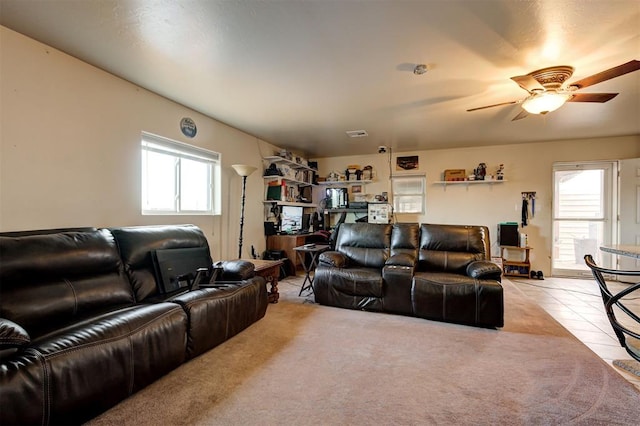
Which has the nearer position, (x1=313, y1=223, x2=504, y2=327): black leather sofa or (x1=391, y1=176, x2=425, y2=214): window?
(x1=313, y1=223, x2=504, y2=327): black leather sofa

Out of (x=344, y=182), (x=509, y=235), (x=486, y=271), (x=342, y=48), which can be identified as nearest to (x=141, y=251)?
(x=342, y=48)

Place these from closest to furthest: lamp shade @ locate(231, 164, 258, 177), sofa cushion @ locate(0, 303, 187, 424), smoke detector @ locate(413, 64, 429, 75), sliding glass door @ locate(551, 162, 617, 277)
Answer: sofa cushion @ locate(0, 303, 187, 424)
smoke detector @ locate(413, 64, 429, 75)
lamp shade @ locate(231, 164, 258, 177)
sliding glass door @ locate(551, 162, 617, 277)

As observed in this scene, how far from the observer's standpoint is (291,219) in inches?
218

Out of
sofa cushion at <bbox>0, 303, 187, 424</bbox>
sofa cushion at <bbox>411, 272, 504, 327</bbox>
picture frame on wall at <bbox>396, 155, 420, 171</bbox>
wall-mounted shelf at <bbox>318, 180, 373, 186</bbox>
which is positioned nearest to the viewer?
sofa cushion at <bbox>0, 303, 187, 424</bbox>

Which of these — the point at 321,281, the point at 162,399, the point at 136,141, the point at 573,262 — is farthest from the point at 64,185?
the point at 573,262

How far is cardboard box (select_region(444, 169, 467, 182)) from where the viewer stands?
5668 mm

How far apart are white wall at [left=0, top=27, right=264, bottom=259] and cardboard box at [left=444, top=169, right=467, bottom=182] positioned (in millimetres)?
4816

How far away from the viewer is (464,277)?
9.77 ft

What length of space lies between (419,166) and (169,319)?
5.40 meters

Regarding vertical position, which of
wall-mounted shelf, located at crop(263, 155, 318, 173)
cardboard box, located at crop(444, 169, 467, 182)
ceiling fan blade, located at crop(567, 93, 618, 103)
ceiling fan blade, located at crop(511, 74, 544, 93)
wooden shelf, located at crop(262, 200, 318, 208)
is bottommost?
wooden shelf, located at crop(262, 200, 318, 208)

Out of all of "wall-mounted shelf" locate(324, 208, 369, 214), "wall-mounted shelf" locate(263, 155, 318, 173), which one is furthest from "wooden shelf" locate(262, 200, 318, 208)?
"wall-mounted shelf" locate(263, 155, 318, 173)

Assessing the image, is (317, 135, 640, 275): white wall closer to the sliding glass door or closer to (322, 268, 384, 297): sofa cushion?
the sliding glass door

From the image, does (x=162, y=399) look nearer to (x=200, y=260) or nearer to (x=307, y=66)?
(x=200, y=260)

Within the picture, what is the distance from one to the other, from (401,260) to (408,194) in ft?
10.4
